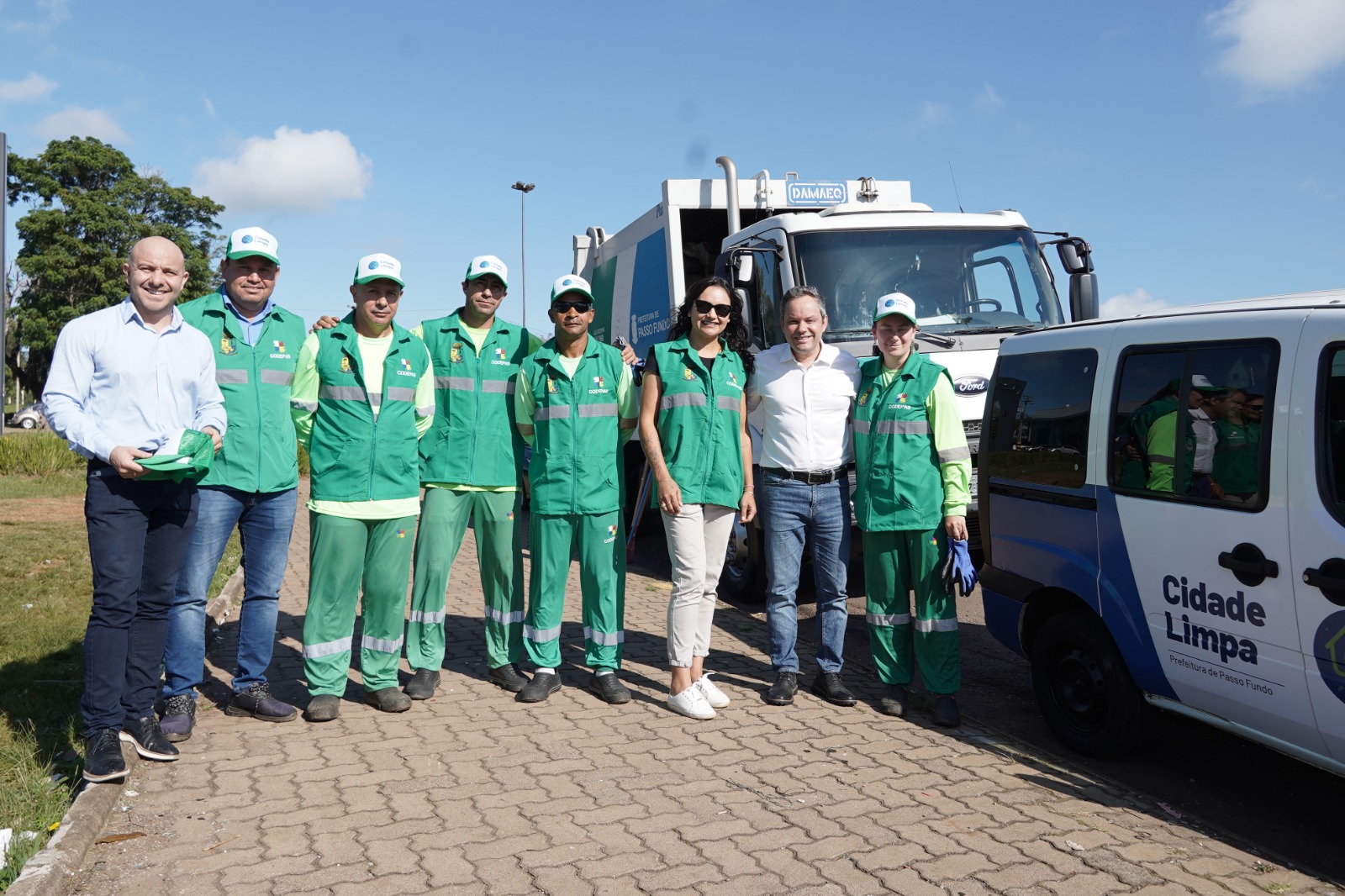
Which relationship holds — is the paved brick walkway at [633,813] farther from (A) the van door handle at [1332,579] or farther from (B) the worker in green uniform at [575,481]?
(A) the van door handle at [1332,579]

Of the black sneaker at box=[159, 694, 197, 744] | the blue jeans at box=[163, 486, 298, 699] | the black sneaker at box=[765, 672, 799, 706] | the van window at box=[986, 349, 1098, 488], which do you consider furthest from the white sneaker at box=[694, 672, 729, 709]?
the black sneaker at box=[159, 694, 197, 744]

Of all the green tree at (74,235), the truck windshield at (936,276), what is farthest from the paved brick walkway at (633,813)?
the green tree at (74,235)

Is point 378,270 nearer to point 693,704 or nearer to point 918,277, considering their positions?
point 693,704

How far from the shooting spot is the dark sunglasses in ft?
16.7

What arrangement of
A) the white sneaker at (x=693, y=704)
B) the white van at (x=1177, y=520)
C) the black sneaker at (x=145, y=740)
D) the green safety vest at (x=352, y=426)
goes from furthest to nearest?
1. the white sneaker at (x=693, y=704)
2. the green safety vest at (x=352, y=426)
3. the black sneaker at (x=145, y=740)
4. the white van at (x=1177, y=520)

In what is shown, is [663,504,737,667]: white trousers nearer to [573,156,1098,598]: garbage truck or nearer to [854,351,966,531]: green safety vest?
[854,351,966,531]: green safety vest

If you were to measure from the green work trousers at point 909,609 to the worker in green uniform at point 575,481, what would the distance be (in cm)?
130

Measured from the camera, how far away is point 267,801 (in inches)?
156

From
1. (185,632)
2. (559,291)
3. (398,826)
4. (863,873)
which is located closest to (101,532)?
(185,632)

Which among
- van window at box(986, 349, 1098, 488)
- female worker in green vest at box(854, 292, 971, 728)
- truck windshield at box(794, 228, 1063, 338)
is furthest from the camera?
truck windshield at box(794, 228, 1063, 338)

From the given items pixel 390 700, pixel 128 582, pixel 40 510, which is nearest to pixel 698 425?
pixel 390 700

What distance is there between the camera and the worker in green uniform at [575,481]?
5172mm

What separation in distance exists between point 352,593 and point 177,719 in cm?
91

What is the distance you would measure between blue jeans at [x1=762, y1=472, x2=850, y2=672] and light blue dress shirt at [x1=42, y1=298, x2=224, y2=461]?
274 centimetres
